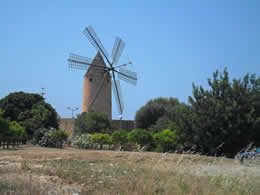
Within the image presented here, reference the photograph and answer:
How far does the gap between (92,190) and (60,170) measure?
102 centimetres

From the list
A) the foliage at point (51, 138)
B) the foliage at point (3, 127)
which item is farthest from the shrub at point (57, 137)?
the foliage at point (3, 127)

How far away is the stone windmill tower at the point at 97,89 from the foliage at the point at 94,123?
911mm

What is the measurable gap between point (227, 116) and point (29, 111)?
15.2m

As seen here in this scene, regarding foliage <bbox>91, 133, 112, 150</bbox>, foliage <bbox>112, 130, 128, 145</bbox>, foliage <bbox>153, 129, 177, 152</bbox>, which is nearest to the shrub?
foliage <bbox>91, 133, 112, 150</bbox>

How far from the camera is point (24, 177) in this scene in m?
4.12

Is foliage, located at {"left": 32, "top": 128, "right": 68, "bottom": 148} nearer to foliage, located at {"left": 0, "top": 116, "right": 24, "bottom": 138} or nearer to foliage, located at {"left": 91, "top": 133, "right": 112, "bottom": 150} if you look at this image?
foliage, located at {"left": 91, "top": 133, "right": 112, "bottom": 150}

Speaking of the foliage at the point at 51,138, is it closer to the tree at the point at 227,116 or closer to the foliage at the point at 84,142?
the foliage at the point at 84,142

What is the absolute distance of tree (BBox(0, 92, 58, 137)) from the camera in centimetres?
1984

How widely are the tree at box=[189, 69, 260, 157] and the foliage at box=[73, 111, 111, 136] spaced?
8.10 meters

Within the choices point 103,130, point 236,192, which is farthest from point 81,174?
point 103,130

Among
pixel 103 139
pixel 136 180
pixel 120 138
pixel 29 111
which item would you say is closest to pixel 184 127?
pixel 120 138

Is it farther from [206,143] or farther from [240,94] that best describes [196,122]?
[240,94]

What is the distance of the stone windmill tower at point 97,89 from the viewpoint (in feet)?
55.0

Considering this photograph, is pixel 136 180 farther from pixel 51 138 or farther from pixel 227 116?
pixel 51 138
